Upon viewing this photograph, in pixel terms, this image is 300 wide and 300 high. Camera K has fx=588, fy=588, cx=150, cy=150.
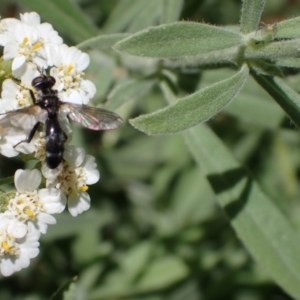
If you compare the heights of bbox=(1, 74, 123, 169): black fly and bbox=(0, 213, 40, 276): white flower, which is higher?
bbox=(1, 74, 123, 169): black fly

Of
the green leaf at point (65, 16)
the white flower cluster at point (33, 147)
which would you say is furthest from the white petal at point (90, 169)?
the green leaf at point (65, 16)

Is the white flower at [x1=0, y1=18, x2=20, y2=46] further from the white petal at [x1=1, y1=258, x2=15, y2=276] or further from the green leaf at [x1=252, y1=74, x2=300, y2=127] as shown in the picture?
the green leaf at [x1=252, y1=74, x2=300, y2=127]

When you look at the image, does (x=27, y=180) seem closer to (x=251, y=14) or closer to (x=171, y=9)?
(x=251, y=14)

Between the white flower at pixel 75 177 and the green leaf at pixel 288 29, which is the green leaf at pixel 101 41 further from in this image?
the green leaf at pixel 288 29

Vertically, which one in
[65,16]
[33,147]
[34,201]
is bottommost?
[34,201]

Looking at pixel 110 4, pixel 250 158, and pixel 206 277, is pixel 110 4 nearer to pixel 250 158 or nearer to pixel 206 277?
pixel 250 158

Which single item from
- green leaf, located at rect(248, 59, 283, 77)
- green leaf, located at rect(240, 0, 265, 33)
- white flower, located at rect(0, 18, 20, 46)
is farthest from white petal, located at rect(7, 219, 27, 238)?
green leaf, located at rect(240, 0, 265, 33)

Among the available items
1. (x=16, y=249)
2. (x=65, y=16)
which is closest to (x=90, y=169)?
(x=16, y=249)
